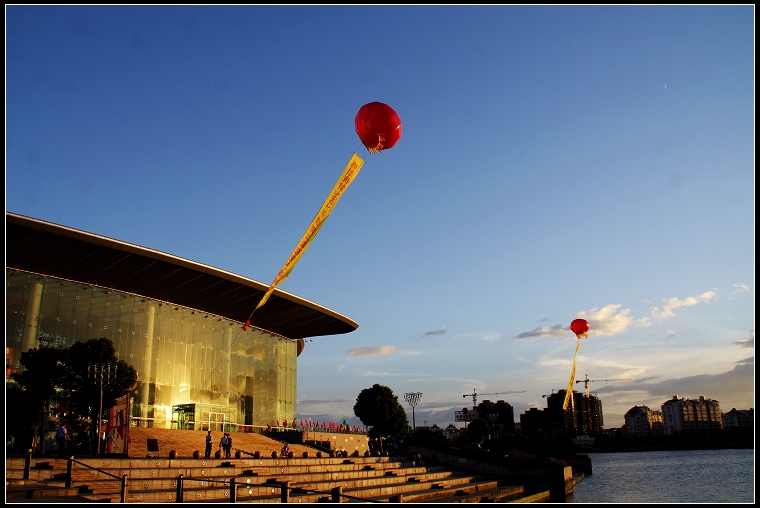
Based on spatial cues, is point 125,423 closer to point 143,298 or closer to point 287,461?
point 287,461

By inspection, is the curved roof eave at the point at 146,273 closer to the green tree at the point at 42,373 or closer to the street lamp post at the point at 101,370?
the green tree at the point at 42,373

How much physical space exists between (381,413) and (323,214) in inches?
1473

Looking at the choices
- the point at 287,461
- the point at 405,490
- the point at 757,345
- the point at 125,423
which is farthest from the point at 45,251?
the point at 757,345

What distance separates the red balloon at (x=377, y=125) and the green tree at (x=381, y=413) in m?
39.0

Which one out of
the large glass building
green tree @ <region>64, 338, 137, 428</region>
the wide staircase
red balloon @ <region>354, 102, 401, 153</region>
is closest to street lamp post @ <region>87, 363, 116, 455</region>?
green tree @ <region>64, 338, 137, 428</region>

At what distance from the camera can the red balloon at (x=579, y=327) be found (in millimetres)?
37656

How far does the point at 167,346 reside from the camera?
151 ft

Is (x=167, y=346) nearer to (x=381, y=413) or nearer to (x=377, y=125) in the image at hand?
(x=381, y=413)

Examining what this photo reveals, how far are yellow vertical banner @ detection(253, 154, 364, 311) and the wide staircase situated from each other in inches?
234

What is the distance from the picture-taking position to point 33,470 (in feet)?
65.7

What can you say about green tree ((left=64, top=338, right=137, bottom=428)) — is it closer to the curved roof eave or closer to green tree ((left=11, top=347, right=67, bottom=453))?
green tree ((left=11, top=347, right=67, bottom=453))

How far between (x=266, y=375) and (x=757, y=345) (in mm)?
47792

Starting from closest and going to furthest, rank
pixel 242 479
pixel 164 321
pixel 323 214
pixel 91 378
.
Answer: pixel 323 214
pixel 242 479
pixel 91 378
pixel 164 321

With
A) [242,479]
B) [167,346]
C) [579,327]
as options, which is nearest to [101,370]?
[242,479]
